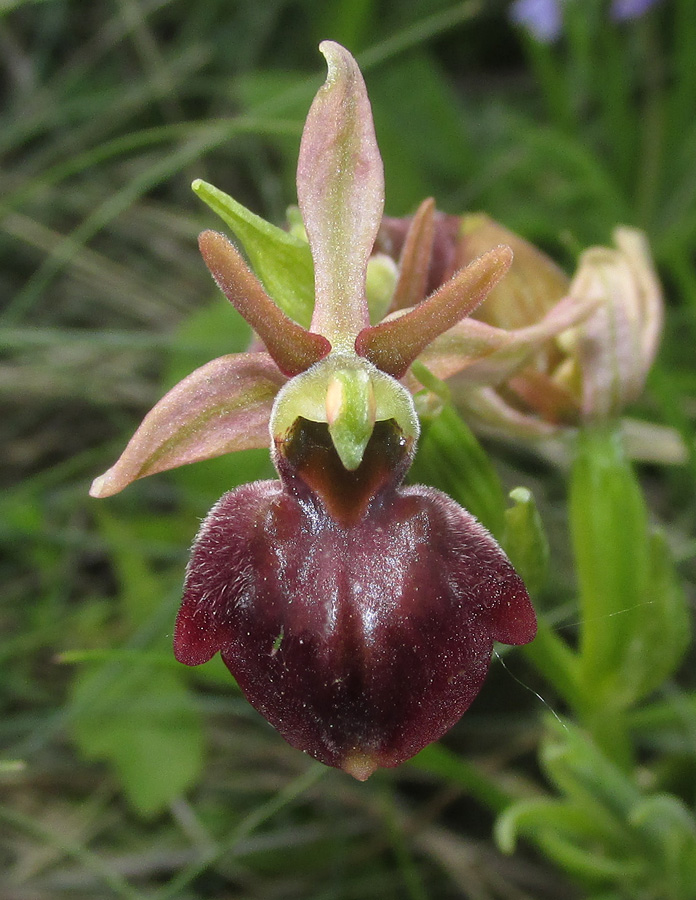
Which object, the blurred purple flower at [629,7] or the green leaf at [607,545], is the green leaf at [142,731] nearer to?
the green leaf at [607,545]

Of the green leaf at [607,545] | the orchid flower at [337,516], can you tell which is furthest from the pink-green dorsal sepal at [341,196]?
the green leaf at [607,545]

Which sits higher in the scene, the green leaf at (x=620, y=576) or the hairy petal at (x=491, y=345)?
the hairy petal at (x=491, y=345)

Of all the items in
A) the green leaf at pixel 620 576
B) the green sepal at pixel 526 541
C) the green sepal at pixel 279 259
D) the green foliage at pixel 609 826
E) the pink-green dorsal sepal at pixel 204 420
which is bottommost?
the green foliage at pixel 609 826

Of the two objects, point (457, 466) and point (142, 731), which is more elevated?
point (457, 466)

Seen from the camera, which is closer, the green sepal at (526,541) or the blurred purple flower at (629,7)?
the green sepal at (526,541)

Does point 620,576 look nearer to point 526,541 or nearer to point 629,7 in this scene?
point 526,541

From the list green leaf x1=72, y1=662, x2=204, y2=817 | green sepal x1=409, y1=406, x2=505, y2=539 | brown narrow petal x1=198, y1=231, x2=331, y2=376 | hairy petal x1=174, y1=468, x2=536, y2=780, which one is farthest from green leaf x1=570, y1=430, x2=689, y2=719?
green leaf x1=72, y1=662, x2=204, y2=817

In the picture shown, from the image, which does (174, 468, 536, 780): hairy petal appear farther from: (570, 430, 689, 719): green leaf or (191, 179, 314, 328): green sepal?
(570, 430, 689, 719): green leaf

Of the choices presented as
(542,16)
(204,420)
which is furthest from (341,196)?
(542,16)
